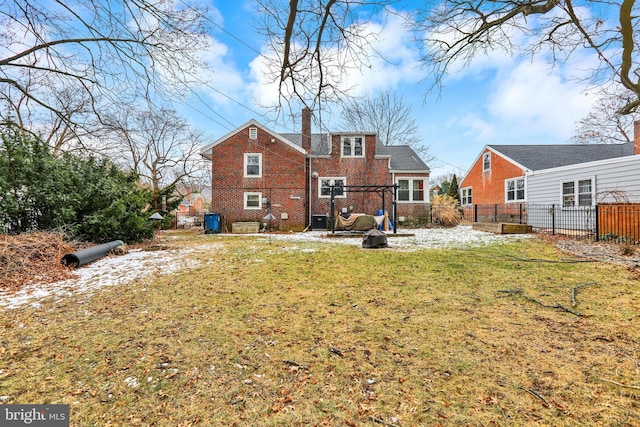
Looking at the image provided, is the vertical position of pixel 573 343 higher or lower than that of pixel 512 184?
lower

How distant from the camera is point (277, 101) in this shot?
5684 millimetres

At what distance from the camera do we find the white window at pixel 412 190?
18070 millimetres

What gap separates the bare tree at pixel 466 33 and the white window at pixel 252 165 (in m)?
11.6

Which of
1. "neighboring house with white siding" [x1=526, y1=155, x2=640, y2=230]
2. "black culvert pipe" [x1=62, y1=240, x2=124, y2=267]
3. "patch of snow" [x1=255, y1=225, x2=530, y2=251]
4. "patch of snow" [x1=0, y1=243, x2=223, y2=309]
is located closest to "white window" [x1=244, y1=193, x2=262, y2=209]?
"patch of snow" [x1=255, y1=225, x2=530, y2=251]

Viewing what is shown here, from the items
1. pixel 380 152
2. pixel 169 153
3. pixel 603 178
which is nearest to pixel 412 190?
pixel 380 152

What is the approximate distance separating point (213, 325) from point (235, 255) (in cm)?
492

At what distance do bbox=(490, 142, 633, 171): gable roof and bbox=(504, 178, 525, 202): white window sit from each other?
1.23m

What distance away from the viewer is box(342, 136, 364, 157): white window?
17656 millimetres

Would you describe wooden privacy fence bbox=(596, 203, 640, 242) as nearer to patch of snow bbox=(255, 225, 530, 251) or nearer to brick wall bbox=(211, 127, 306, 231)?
patch of snow bbox=(255, 225, 530, 251)

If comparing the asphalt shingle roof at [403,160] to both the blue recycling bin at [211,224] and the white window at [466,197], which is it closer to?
the white window at [466,197]

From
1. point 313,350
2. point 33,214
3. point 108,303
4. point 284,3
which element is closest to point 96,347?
point 108,303

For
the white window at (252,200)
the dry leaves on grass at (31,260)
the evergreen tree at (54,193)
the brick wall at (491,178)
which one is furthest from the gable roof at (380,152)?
the dry leaves on grass at (31,260)

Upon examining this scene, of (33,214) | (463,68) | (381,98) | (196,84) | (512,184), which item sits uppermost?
(381,98)

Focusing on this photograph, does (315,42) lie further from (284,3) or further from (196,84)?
(196,84)
